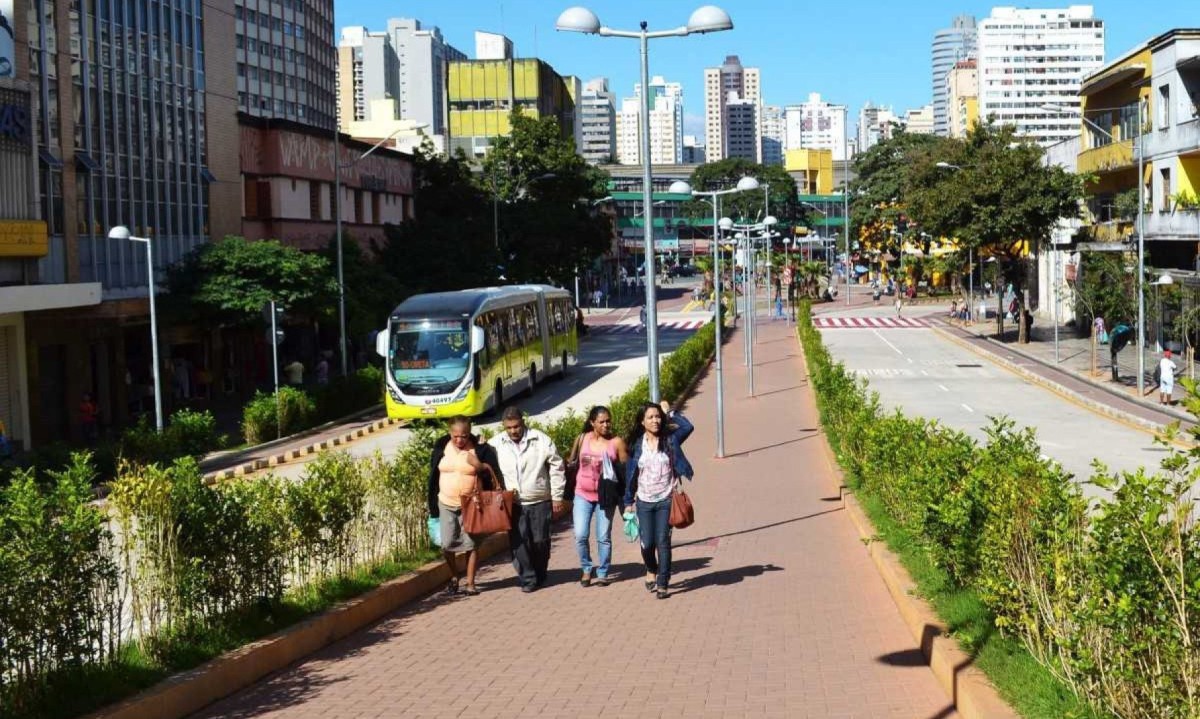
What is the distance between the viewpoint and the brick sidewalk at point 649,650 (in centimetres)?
829

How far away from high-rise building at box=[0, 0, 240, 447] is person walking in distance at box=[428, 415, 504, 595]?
19.9 meters

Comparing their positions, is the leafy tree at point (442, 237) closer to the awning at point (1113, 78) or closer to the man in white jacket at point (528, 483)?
the awning at point (1113, 78)

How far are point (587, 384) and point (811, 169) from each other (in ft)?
480

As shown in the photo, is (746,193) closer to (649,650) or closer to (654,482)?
(654,482)

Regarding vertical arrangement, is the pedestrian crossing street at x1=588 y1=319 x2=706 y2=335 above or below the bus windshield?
below

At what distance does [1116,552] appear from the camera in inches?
247

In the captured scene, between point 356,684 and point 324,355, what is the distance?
137 ft

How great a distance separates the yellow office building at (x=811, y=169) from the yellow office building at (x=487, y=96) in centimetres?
7894

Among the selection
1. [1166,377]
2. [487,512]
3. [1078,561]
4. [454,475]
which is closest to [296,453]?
[454,475]

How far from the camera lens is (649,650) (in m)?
9.74

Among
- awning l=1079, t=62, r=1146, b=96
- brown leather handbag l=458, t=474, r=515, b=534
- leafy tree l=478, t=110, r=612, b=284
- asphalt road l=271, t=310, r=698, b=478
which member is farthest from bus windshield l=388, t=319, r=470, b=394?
awning l=1079, t=62, r=1146, b=96

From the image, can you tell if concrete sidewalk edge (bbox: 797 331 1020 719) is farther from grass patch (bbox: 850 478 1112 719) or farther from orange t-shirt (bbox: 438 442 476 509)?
orange t-shirt (bbox: 438 442 476 509)

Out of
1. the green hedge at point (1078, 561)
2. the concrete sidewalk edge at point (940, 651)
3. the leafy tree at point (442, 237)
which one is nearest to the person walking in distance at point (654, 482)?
the concrete sidewalk edge at point (940, 651)

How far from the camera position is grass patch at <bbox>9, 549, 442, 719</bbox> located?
7.57 metres
